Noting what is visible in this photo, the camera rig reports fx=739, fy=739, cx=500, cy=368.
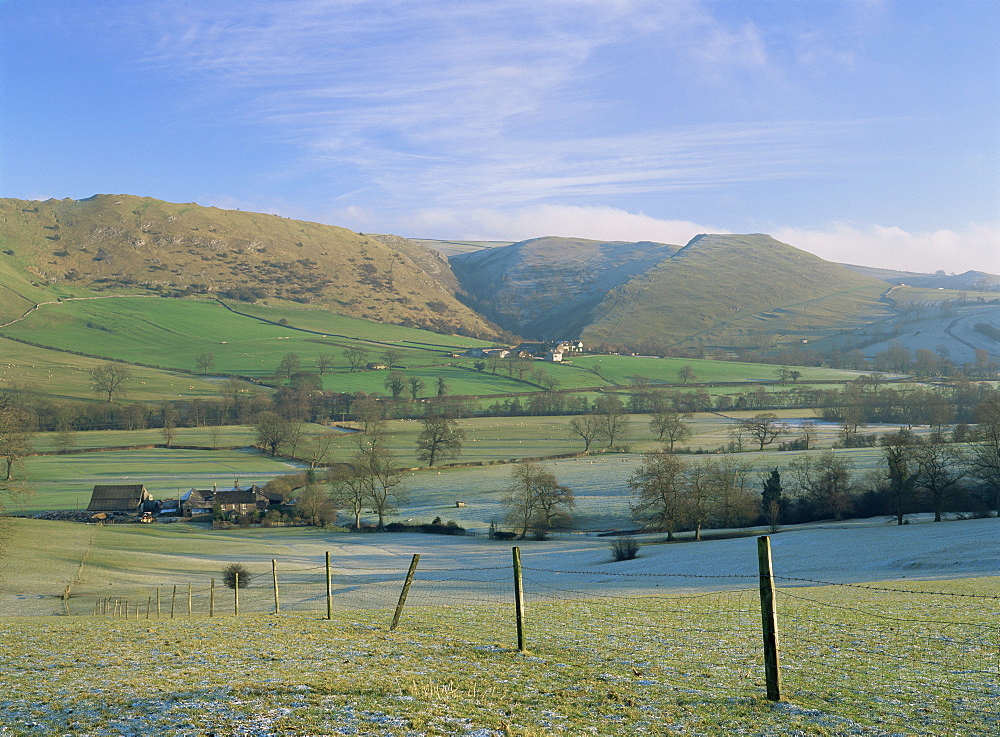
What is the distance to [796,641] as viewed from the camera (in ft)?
52.0

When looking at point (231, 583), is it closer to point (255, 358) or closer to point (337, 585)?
point (337, 585)

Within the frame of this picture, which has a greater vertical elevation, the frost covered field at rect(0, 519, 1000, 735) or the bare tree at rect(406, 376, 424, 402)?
the bare tree at rect(406, 376, 424, 402)

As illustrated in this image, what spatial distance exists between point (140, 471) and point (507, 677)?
315 feet

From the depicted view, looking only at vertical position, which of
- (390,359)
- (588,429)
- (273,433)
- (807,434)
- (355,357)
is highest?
→ (355,357)

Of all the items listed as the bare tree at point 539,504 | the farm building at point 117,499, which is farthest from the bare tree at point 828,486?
the farm building at point 117,499

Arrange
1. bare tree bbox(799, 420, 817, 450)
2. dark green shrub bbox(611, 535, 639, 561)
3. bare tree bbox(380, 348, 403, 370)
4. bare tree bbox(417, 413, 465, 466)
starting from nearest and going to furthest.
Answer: dark green shrub bbox(611, 535, 639, 561) → bare tree bbox(417, 413, 465, 466) → bare tree bbox(799, 420, 817, 450) → bare tree bbox(380, 348, 403, 370)

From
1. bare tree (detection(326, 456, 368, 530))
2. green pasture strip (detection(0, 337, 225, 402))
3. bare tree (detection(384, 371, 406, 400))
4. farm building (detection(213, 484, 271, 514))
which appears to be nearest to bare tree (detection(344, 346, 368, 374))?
bare tree (detection(384, 371, 406, 400))

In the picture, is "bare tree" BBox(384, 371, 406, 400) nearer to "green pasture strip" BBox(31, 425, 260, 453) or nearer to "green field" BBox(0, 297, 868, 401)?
"green field" BBox(0, 297, 868, 401)

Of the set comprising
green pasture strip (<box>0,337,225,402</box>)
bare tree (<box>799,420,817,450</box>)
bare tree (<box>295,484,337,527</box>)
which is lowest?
bare tree (<box>295,484,337,527</box>)

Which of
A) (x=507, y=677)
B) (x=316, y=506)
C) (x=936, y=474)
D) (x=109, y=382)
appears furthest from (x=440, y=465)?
(x=507, y=677)

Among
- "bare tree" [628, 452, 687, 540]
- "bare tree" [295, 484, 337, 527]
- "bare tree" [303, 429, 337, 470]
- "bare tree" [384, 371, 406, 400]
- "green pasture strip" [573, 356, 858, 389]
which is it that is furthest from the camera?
"green pasture strip" [573, 356, 858, 389]

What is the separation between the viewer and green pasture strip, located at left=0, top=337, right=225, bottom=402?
140 m

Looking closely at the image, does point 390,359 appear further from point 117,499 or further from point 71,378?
point 117,499

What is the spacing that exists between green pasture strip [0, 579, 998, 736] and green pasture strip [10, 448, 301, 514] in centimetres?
7110
